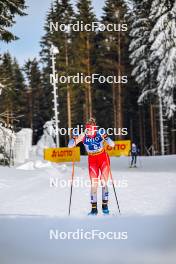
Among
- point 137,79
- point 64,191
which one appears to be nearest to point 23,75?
point 137,79

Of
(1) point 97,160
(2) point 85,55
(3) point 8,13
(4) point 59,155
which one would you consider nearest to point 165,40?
(4) point 59,155

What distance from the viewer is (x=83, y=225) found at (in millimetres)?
6320

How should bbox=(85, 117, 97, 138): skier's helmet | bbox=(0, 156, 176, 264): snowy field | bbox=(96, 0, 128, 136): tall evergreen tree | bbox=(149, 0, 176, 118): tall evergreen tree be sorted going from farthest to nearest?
bbox=(96, 0, 128, 136): tall evergreen tree
bbox=(149, 0, 176, 118): tall evergreen tree
bbox=(85, 117, 97, 138): skier's helmet
bbox=(0, 156, 176, 264): snowy field

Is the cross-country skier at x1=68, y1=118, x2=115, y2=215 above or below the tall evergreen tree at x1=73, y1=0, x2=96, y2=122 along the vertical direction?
below

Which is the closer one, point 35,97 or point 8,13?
point 8,13

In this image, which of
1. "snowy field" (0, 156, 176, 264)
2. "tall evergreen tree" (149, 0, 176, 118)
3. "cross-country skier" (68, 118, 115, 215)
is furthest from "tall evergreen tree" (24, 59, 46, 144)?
"cross-country skier" (68, 118, 115, 215)

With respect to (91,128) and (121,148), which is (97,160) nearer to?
(91,128)

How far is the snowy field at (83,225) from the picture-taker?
4.84 metres

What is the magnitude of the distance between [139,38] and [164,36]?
7735mm

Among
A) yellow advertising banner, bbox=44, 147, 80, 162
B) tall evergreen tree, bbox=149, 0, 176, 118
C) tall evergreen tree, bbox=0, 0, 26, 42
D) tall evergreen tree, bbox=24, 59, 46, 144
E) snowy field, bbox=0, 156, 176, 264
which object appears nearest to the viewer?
snowy field, bbox=0, 156, 176, 264

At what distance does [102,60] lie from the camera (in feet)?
103

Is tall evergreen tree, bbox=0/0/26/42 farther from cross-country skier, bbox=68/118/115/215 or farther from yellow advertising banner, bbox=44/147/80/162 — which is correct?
cross-country skier, bbox=68/118/115/215

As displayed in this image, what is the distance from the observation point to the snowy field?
4.84 m

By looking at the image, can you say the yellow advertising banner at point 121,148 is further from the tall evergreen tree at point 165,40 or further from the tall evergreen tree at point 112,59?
the tall evergreen tree at point 112,59
